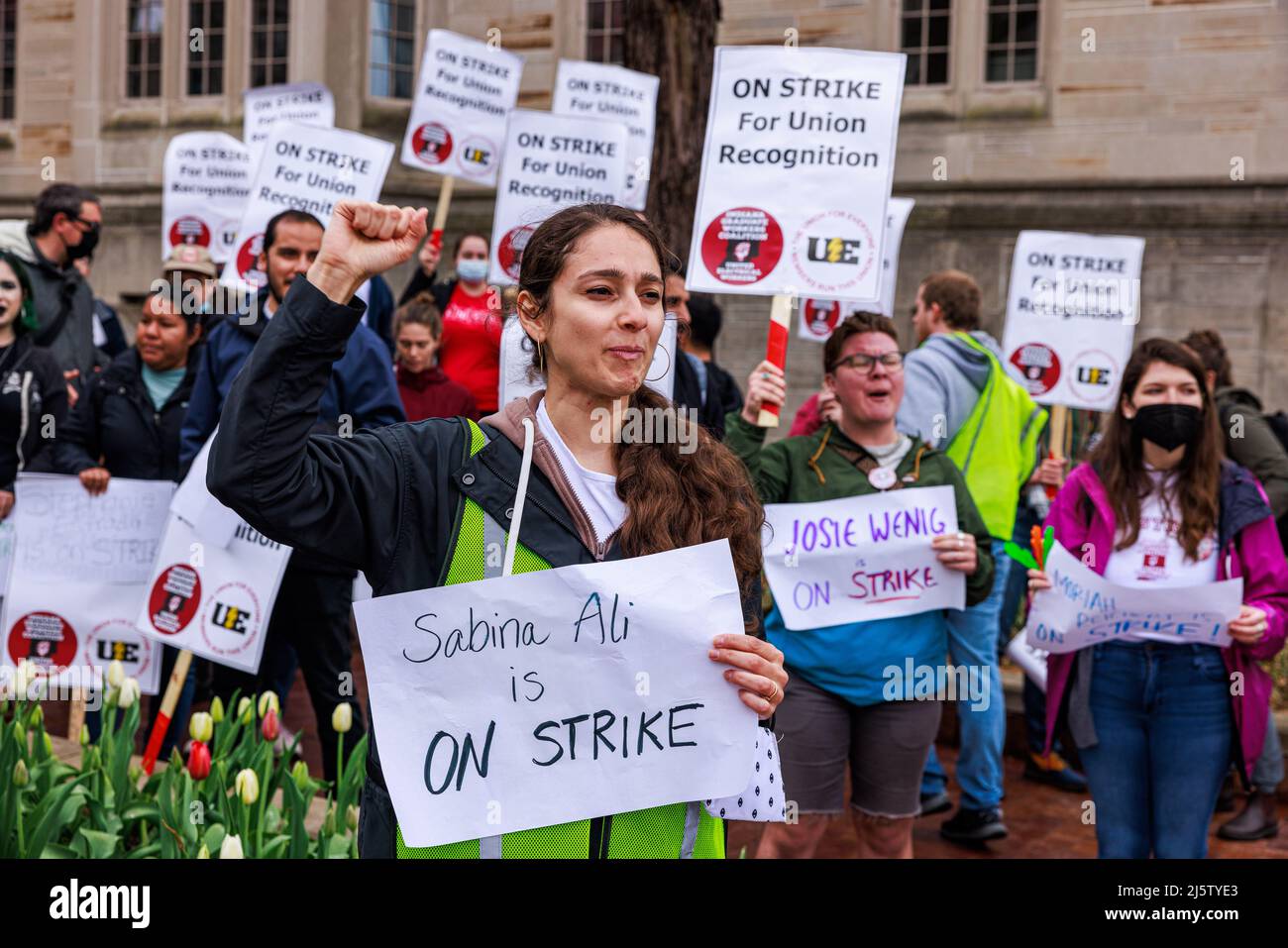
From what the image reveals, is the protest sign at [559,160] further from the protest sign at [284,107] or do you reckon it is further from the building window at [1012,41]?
the building window at [1012,41]

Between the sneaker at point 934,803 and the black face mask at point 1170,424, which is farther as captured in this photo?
the sneaker at point 934,803

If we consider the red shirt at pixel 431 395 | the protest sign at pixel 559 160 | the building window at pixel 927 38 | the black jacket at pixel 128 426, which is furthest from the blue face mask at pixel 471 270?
the building window at pixel 927 38

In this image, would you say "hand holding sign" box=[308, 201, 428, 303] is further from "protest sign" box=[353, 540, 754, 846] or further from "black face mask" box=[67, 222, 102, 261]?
"black face mask" box=[67, 222, 102, 261]

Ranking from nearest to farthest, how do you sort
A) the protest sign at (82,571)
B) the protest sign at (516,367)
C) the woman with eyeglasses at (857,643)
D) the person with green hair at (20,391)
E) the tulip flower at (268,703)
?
1. the protest sign at (516,367)
2. the tulip flower at (268,703)
3. the woman with eyeglasses at (857,643)
4. the protest sign at (82,571)
5. the person with green hair at (20,391)

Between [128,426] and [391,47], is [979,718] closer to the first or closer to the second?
[128,426]

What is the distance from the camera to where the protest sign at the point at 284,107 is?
34.3 ft

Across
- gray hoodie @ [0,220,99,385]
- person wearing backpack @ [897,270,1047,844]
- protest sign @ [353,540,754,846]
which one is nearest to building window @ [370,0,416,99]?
gray hoodie @ [0,220,99,385]

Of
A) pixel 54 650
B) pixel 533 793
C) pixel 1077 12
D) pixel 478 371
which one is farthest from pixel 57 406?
pixel 1077 12

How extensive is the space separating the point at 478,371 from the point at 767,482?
3.23 m

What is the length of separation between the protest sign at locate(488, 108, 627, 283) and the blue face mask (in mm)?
514

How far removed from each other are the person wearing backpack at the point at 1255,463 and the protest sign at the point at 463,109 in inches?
187

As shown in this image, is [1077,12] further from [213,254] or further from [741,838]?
[741,838]

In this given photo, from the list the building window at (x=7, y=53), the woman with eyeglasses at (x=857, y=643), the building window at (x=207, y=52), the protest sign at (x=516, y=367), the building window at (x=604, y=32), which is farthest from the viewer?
the building window at (x=7, y=53)
